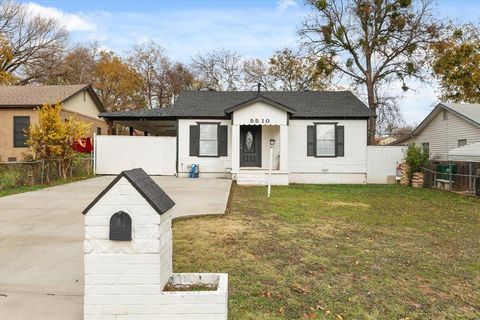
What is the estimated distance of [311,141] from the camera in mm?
17156

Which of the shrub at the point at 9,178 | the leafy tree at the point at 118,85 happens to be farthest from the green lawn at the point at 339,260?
the leafy tree at the point at 118,85

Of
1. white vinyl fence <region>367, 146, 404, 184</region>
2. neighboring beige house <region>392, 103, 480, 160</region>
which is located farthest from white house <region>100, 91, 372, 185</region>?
neighboring beige house <region>392, 103, 480, 160</region>

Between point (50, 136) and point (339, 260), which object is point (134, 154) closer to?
point (50, 136)

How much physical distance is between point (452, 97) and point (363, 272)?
29994mm

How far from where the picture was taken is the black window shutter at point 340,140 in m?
17.2

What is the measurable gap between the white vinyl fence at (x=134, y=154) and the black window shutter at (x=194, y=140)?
1.09 m

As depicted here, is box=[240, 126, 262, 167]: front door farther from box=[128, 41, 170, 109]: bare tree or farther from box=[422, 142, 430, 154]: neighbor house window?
box=[128, 41, 170, 109]: bare tree

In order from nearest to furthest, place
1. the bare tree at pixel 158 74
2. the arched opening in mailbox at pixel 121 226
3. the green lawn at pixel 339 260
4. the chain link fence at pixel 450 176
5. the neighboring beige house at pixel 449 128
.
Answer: the arched opening in mailbox at pixel 121 226 → the green lawn at pixel 339 260 → the chain link fence at pixel 450 176 → the neighboring beige house at pixel 449 128 → the bare tree at pixel 158 74

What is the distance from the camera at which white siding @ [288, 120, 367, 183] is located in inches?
677

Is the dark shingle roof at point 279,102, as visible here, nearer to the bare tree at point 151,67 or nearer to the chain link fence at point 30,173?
the chain link fence at point 30,173

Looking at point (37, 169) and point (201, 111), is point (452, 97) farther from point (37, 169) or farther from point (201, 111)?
point (37, 169)

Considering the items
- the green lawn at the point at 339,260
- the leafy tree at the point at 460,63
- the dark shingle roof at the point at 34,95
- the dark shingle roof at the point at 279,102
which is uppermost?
the leafy tree at the point at 460,63

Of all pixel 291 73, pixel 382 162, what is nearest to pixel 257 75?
pixel 291 73

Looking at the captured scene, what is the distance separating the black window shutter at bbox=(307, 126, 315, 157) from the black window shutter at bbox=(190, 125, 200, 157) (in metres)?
4.96
